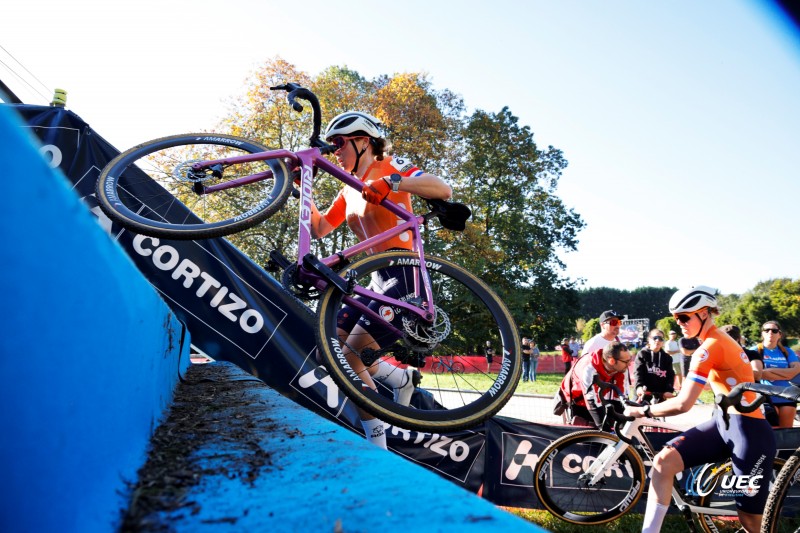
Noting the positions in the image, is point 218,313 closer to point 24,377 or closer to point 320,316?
point 320,316

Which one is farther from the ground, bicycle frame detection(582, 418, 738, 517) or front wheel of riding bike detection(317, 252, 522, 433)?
front wheel of riding bike detection(317, 252, 522, 433)

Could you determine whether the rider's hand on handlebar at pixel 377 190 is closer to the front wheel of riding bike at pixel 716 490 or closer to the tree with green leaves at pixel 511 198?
the front wheel of riding bike at pixel 716 490

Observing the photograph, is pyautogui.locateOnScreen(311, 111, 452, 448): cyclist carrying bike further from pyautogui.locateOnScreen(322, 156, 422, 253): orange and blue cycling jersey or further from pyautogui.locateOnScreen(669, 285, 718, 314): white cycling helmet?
pyautogui.locateOnScreen(669, 285, 718, 314): white cycling helmet

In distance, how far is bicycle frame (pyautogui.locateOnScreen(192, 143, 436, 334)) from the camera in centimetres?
311

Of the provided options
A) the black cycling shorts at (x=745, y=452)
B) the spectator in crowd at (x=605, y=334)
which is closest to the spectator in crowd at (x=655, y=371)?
the spectator in crowd at (x=605, y=334)

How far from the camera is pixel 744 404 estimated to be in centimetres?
437

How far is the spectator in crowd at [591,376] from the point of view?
659cm

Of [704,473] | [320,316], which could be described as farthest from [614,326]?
[320,316]

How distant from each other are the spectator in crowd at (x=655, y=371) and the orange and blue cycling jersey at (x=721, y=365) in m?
4.00

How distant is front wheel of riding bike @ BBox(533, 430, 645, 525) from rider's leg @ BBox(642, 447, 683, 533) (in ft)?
3.79

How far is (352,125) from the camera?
3633 millimetres

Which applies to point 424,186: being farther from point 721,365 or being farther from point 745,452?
point 745,452

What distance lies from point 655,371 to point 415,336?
6747 millimetres

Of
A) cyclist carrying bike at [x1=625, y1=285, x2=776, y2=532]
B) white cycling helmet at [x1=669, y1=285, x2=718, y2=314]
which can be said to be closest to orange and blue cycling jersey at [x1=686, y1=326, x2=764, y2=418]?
cyclist carrying bike at [x1=625, y1=285, x2=776, y2=532]
